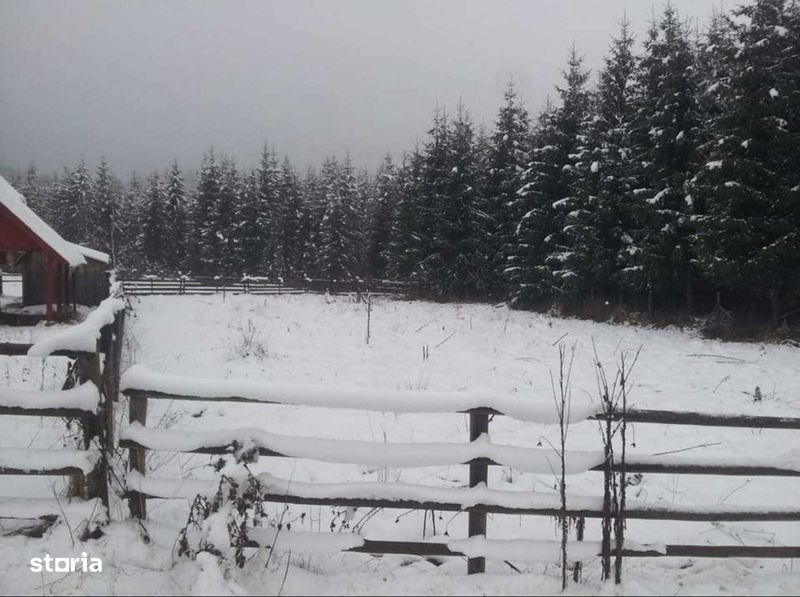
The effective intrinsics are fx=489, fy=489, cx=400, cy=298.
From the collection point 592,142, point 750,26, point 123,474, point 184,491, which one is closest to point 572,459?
point 184,491

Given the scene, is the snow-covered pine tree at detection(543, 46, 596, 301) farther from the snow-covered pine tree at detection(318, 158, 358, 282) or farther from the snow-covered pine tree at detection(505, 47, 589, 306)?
the snow-covered pine tree at detection(318, 158, 358, 282)

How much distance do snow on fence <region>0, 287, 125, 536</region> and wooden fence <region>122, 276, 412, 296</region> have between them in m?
28.2

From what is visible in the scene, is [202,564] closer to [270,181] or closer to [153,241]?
[270,181]

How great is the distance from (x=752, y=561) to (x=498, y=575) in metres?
2.11

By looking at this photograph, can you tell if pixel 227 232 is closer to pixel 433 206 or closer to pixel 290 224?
pixel 290 224

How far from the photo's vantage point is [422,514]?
496cm

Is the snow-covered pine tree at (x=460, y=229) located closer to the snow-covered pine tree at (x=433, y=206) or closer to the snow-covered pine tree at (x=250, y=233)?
the snow-covered pine tree at (x=433, y=206)

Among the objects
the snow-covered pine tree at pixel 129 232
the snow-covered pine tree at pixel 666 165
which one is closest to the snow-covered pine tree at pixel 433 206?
the snow-covered pine tree at pixel 666 165

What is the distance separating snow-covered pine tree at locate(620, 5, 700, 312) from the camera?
18625 millimetres

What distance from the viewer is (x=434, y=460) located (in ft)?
11.7

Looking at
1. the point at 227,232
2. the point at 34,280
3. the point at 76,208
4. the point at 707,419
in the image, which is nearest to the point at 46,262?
the point at 34,280

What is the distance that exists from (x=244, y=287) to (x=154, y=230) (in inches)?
1162

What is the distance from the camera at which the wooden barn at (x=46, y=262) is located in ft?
57.7

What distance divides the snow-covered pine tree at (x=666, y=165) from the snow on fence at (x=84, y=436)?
752 inches
